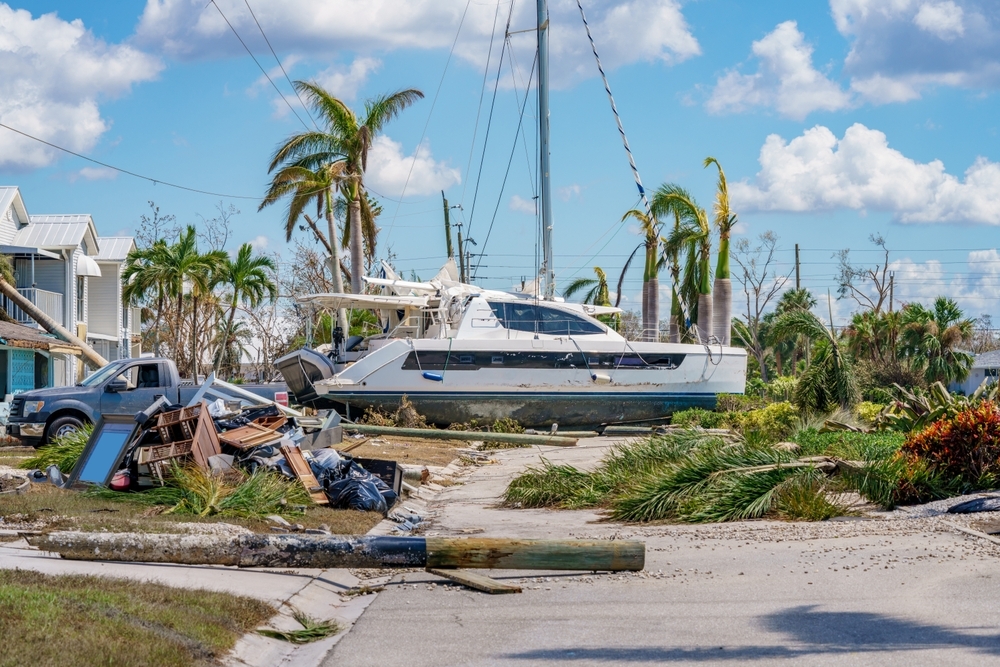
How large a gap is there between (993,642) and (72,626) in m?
5.38

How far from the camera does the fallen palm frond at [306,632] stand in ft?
24.1

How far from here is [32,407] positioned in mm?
19281

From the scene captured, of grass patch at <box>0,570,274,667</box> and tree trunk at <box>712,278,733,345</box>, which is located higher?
tree trunk at <box>712,278,733,345</box>

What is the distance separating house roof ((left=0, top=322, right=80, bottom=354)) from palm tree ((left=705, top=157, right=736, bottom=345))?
17485mm

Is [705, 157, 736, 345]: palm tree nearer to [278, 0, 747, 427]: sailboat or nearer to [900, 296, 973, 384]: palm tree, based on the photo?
[278, 0, 747, 427]: sailboat

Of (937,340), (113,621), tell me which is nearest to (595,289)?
(937,340)

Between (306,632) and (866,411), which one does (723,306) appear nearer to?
(866,411)

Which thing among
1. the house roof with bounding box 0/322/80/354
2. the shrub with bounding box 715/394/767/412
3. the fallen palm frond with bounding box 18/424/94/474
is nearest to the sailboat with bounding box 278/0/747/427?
the shrub with bounding box 715/394/767/412

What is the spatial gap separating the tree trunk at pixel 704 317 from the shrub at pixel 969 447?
19189mm

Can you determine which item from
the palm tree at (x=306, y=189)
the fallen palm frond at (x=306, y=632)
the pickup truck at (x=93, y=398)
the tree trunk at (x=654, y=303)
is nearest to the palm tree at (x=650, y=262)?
the tree trunk at (x=654, y=303)

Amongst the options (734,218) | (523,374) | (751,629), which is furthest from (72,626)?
(734,218)

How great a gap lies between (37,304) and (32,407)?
19.7m

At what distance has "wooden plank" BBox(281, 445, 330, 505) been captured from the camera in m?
12.6

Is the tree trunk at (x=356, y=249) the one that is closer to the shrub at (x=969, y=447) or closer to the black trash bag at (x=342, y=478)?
the black trash bag at (x=342, y=478)
